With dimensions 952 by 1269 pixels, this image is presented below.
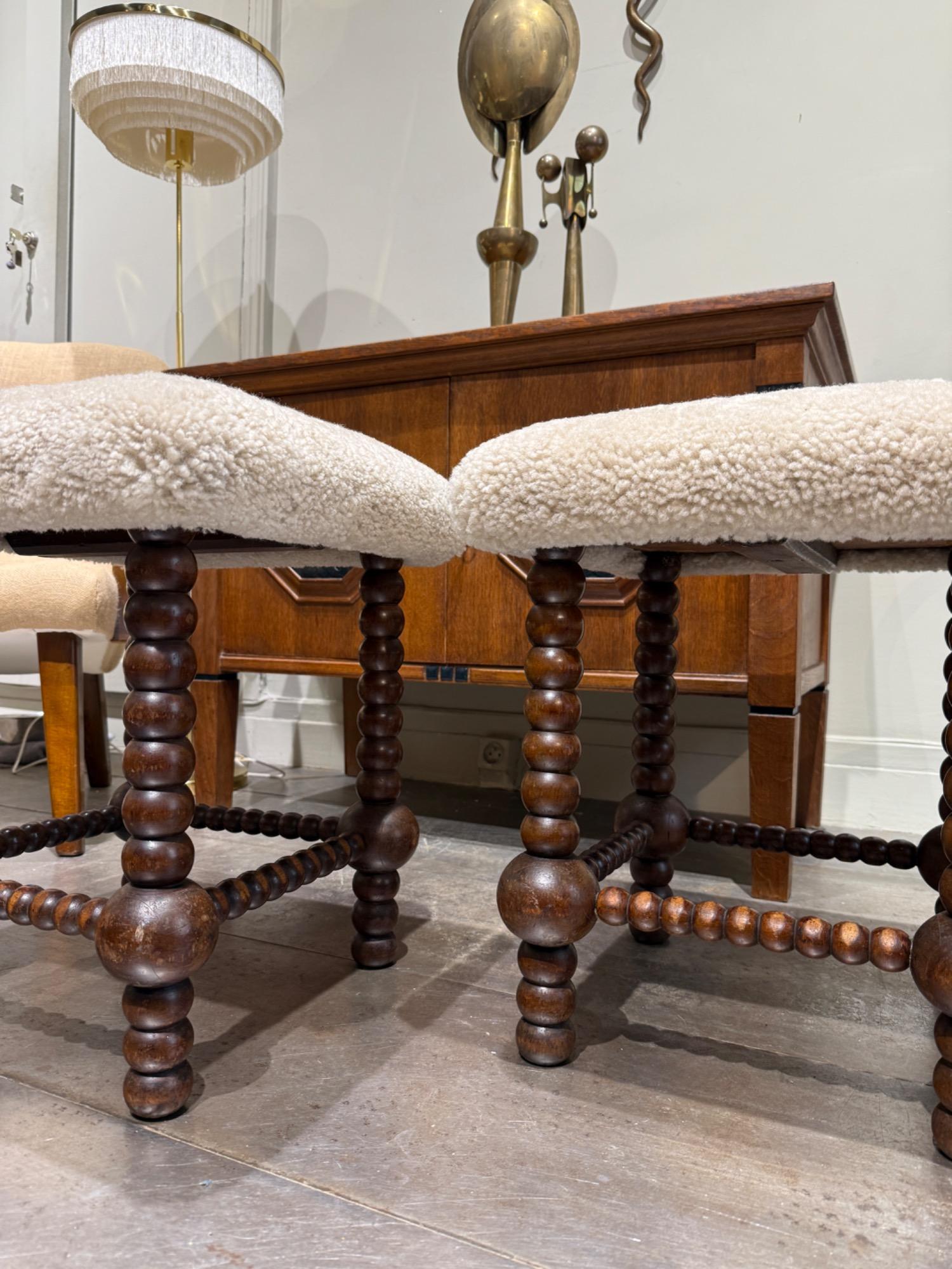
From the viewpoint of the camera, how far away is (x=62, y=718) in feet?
3.71

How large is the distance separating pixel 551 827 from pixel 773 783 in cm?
48

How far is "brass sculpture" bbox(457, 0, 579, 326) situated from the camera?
1.27 m

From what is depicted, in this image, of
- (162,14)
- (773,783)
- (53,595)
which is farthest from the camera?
(162,14)

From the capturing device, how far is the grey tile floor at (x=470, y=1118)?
42 cm

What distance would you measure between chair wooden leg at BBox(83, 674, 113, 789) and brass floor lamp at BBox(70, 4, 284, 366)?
579 millimetres

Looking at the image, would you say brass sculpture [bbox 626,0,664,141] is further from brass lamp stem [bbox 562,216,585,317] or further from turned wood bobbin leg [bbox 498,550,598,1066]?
turned wood bobbin leg [bbox 498,550,598,1066]

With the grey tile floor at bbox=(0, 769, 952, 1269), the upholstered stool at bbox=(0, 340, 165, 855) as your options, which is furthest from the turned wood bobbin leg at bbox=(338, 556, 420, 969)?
the upholstered stool at bbox=(0, 340, 165, 855)

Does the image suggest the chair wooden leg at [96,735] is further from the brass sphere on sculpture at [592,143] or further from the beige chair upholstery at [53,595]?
the brass sphere on sculpture at [592,143]

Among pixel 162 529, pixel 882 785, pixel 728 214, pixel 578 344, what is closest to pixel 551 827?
pixel 162 529

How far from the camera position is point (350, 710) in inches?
64.1

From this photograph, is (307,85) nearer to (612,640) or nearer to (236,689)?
(236,689)

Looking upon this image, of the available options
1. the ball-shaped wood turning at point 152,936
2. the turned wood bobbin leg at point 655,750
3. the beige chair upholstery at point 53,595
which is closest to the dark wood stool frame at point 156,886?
the ball-shaped wood turning at point 152,936

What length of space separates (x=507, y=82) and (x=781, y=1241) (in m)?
1.39

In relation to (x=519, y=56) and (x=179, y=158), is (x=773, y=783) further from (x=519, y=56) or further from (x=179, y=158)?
(x=179, y=158)
